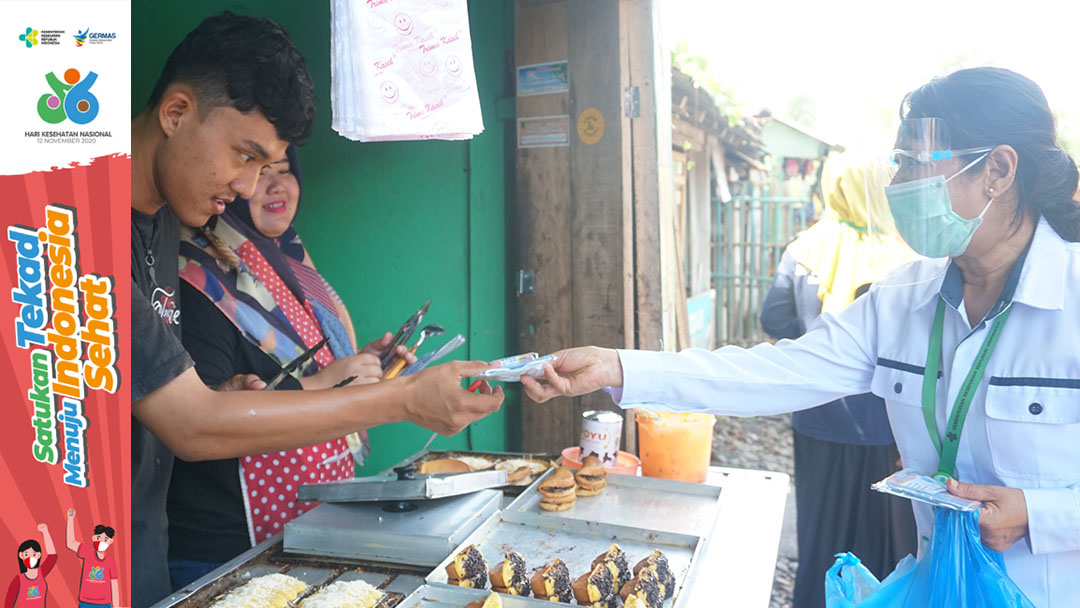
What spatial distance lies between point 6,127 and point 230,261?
1.48 m

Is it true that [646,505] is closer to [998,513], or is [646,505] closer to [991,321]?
[998,513]

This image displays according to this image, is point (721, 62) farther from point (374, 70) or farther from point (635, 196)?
point (374, 70)

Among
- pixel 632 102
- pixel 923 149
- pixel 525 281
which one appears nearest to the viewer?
pixel 923 149

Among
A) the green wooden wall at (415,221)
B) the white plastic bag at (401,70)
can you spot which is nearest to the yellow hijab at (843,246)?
the green wooden wall at (415,221)

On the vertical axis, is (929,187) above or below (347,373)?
above

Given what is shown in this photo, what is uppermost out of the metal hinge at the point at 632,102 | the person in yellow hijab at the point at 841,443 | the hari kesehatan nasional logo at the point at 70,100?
the metal hinge at the point at 632,102

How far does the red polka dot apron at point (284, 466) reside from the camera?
2203 millimetres

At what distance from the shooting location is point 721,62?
389 inches

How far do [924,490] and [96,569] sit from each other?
1644 mm

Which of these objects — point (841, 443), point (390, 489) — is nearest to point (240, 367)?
point (390, 489)

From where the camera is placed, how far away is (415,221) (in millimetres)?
3955

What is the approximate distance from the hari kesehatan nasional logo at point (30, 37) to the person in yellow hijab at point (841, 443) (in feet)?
11.5

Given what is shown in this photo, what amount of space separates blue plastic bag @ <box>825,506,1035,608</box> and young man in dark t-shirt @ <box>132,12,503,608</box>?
3.56 feet

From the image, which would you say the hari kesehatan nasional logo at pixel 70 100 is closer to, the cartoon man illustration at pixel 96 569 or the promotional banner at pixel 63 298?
the promotional banner at pixel 63 298
